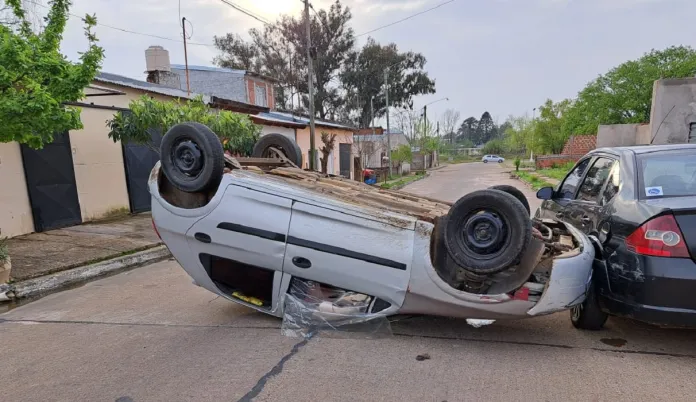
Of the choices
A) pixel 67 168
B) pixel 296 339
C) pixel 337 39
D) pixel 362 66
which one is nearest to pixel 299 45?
pixel 337 39

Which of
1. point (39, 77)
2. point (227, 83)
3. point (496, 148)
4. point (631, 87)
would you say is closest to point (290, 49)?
point (227, 83)

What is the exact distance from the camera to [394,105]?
4634 centimetres

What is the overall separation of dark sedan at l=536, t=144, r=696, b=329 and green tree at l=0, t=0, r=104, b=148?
6.27 meters

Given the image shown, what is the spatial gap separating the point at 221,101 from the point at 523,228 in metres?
13.9

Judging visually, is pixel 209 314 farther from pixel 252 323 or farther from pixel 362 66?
pixel 362 66

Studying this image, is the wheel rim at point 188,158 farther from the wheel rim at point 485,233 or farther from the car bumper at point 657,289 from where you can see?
the car bumper at point 657,289

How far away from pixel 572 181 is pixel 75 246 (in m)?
8.31

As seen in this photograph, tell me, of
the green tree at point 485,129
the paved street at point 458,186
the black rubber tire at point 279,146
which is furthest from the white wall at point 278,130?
the green tree at point 485,129

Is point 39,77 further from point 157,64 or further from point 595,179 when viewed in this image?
point 157,64

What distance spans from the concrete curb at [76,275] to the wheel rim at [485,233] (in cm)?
571

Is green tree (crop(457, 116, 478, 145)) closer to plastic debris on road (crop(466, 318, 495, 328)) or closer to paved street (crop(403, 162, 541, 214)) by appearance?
paved street (crop(403, 162, 541, 214))

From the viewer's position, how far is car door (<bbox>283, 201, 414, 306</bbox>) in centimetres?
342

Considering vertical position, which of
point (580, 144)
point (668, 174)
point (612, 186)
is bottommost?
point (580, 144)

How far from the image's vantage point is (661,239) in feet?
9.82
